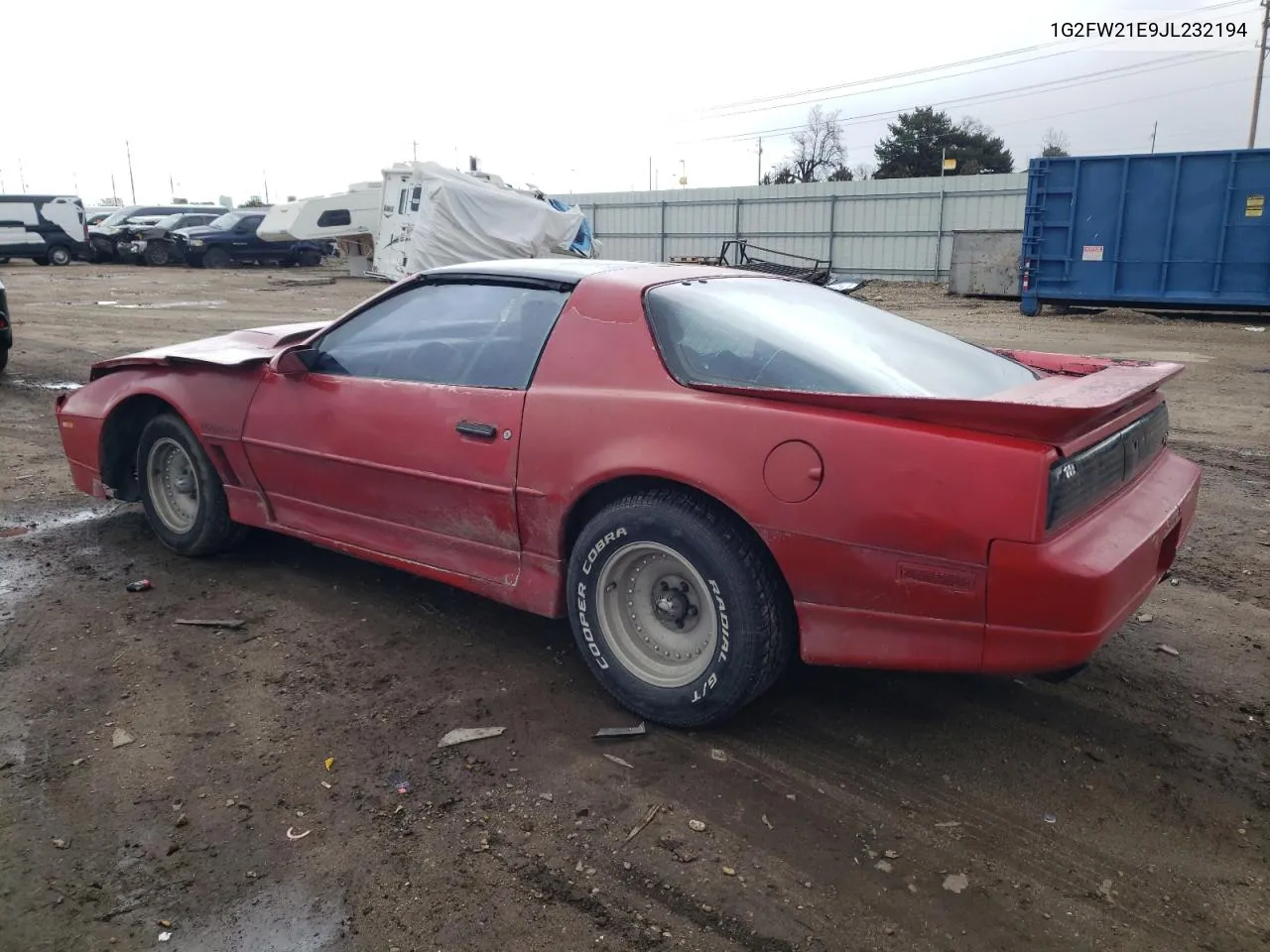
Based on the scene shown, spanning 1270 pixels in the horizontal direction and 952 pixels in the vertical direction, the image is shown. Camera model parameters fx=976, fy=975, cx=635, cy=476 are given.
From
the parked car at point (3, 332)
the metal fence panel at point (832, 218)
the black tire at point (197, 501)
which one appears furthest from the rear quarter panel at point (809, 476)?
the metal fence panel at point (832, 218)

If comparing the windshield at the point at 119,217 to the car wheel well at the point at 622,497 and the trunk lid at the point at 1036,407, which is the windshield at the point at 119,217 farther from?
the trunk lid at the point at 1036,407

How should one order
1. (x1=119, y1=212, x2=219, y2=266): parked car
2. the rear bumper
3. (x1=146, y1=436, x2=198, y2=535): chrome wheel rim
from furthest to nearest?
(x1=119, y1=212, x2=219, y2=266): parked car, (x1=146, y1=436, x2=198, y2=535): chrome wheel rim, the rear bumper

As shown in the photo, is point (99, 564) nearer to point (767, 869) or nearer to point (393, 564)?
point (393, 564)

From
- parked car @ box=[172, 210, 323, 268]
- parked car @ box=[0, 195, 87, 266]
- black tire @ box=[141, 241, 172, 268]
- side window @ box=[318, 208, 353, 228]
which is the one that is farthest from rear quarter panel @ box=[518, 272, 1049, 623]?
parked car @ box=[0, 195, 87, 266]

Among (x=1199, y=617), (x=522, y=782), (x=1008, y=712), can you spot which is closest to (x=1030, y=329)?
(x=1199, y=617)

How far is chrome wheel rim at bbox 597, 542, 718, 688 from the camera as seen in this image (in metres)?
3.03

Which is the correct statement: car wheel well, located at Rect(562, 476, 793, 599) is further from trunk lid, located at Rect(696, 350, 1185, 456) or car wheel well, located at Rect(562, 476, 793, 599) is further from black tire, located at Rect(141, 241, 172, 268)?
black tire, located at Rect(141, 241, 172, 268)

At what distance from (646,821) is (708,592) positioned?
0.68 meters

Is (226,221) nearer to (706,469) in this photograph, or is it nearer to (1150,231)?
(1150,231)

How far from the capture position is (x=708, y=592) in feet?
9.57

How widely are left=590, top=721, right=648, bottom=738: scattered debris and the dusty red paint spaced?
438 mm

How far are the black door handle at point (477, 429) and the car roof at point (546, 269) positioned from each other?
596 mm

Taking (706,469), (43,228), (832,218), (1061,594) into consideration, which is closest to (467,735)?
(706,469)

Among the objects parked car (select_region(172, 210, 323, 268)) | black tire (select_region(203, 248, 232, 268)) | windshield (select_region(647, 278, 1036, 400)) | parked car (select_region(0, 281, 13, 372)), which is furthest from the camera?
black tire (select_region(203, 248, 232, 268))
